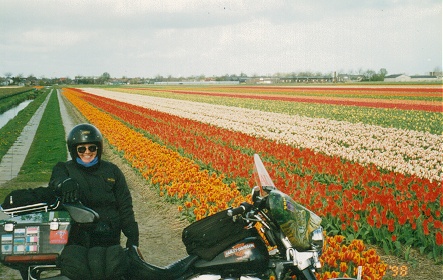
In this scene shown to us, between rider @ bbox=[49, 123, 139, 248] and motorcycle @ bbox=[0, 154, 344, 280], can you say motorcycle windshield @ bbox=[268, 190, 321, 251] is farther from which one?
rider @ bbox=[49, 123, 139, 248]

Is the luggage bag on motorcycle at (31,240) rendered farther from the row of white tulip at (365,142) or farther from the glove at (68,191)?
the row of white tulip at (365,142)

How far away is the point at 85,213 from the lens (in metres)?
3.05

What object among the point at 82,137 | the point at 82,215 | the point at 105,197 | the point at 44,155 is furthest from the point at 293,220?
the point at 44,155

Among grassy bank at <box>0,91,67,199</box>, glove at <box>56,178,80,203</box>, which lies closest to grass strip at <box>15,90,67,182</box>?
grassy bank at <box>0,91,67,199</box>

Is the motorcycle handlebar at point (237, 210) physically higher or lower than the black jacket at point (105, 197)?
higher

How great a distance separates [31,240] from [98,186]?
1124mm

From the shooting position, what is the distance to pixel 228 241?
293 cm

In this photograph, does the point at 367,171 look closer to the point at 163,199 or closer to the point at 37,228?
the point at 163,199

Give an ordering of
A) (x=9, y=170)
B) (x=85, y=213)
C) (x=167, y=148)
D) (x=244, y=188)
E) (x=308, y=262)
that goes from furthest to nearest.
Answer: (x=167, y=148) < (x=9, y=170) < (x=244, y=188) < (x=85, y=213) < (x=308, y=262)

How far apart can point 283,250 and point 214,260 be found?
41cm

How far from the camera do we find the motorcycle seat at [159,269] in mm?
3029

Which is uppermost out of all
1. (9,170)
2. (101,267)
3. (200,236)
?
(200,236)

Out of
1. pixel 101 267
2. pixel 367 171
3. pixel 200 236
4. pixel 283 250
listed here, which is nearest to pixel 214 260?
pixel 200 236

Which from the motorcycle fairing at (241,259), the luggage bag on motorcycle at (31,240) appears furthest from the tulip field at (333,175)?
the luggage bag on motorcycle at (31,240)
